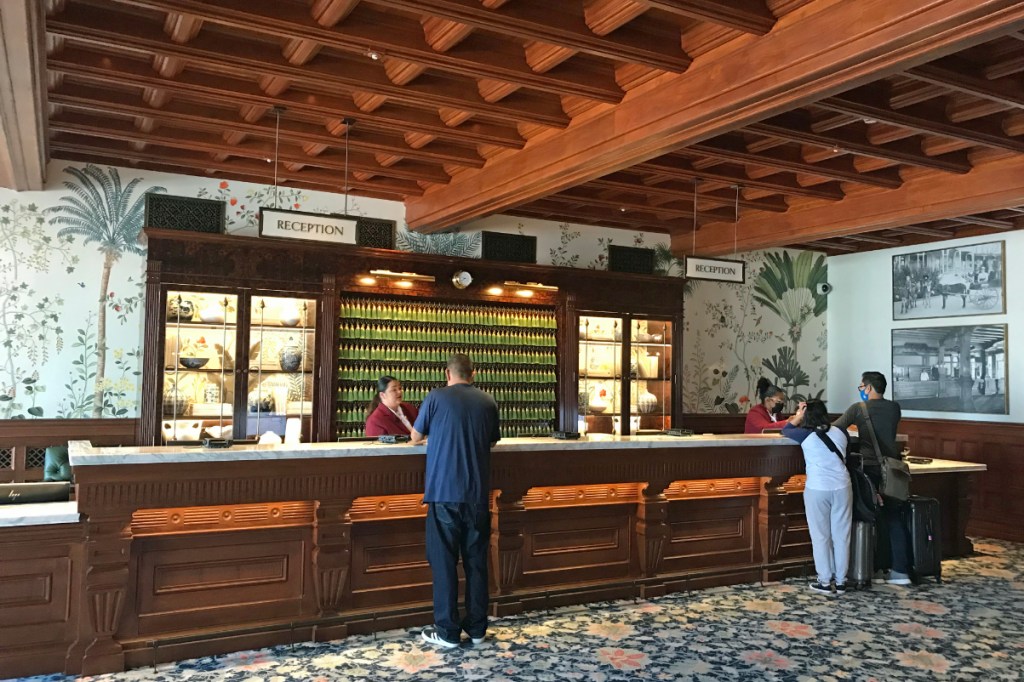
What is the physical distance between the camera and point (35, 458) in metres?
6.85

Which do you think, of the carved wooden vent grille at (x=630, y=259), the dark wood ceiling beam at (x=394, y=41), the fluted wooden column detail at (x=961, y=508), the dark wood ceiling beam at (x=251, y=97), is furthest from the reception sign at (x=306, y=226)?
the fluted wooden column detail at (x=961, y=508)

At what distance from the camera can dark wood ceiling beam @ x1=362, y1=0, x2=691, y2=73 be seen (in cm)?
388

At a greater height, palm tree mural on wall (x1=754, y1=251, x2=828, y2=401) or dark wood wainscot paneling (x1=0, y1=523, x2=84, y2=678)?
palm tree mural on wall (x1=754, y1=251, x2=828, y2=401)

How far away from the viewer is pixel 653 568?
6105 millimetres

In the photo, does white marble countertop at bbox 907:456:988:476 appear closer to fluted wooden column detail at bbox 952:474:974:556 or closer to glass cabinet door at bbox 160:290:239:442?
fluted wooden column detail at bbox 952:474:974:556

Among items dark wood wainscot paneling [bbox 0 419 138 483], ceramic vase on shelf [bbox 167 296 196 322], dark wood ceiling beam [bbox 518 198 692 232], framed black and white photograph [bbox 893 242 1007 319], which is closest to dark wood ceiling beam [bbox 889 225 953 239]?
framed black and white photograph [bbox 893 242 1007 319]

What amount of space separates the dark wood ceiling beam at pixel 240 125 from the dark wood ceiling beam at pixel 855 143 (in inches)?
96.0

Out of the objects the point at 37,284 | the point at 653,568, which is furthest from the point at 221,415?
the point at 653,568

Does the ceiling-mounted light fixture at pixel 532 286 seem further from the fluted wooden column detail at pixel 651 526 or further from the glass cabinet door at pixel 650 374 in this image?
the fluted wooden column detail at pixel 651 526

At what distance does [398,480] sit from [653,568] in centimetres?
223

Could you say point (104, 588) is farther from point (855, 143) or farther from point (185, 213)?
point (855, 143)

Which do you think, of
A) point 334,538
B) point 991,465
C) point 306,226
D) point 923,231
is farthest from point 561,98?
point 991,465

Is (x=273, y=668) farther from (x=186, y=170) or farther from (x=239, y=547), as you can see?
(x=186, y=170)

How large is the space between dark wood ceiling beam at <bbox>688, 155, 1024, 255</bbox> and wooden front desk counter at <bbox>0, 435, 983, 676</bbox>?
2.73 meters
